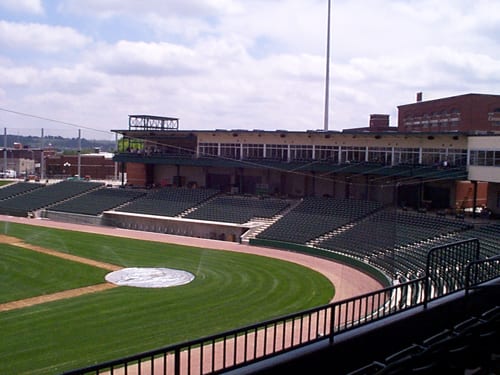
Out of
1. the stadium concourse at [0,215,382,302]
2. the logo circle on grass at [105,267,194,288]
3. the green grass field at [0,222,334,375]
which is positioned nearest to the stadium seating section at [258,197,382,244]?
the stadium concourse at [0,215,382,302]

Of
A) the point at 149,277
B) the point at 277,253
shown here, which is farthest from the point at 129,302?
the point at 277,253

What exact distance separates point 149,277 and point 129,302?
15.8 ft

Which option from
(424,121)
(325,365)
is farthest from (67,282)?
(424,121)

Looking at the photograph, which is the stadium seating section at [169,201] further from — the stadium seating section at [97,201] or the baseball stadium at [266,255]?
the stadium seating section at [97,201]

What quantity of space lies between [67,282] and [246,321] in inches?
375

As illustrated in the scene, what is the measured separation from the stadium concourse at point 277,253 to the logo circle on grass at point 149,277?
7.04 metres

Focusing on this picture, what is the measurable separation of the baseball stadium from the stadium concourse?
140 millimetres

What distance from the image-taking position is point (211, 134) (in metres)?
50.1

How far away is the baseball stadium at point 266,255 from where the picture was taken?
7.77 m

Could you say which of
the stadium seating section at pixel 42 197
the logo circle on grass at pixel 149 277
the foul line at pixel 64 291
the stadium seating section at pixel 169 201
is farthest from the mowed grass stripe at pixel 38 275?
the stadium seating section at pixel 42 197

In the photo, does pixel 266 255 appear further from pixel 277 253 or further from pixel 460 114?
pixel 460 114

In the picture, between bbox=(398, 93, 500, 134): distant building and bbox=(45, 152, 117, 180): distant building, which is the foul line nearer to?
bbox=(398, 93, 500, 134): distant building

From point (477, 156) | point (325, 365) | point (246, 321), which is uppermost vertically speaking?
point (477, 156)

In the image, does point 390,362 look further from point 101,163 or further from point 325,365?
point 101,163
